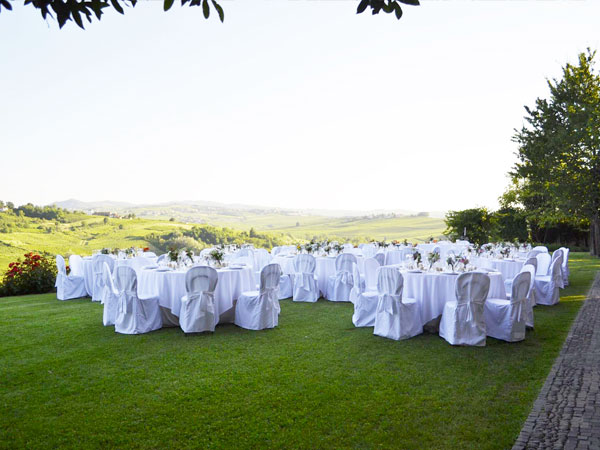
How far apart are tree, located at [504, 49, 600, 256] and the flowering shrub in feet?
67.3

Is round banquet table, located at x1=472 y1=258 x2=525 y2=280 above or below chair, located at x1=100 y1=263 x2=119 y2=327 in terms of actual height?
above

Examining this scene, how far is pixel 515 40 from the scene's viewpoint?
16766 millimetres

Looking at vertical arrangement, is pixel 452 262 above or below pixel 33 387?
above

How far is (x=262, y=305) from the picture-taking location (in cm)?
684

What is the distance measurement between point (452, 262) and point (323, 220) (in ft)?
89.1

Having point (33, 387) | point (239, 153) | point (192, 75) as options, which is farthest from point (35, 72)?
point (33, 387)

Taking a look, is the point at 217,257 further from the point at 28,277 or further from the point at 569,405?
the point at 28,277

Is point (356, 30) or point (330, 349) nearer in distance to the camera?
point (330, 349)

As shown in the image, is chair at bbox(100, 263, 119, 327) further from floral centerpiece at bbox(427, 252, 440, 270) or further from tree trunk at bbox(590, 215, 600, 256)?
tree trunk at bbox(590, 215, 600, 256)

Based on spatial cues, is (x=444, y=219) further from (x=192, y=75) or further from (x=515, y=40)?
(x=192, y=75)

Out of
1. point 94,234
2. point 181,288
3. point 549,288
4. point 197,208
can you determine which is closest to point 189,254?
point 181,288

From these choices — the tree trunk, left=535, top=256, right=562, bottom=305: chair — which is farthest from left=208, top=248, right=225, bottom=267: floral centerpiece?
the tree trunk

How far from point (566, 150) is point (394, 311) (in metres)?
18.4

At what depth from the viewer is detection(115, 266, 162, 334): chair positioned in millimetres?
6691
